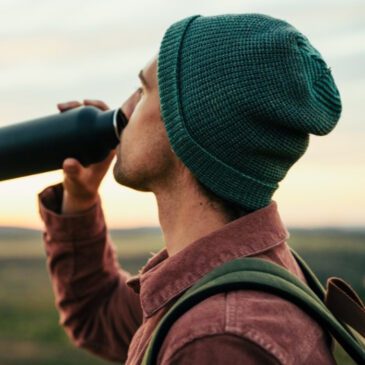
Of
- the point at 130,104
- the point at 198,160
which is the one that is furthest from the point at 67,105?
the point at 198,160

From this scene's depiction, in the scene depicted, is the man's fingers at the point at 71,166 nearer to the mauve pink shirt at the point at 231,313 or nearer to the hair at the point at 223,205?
the mauve pink shirt at the point at 231,313

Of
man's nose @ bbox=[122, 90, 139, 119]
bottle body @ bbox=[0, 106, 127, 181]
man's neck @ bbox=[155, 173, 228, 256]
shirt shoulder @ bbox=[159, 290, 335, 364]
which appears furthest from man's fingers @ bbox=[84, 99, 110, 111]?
shirt shoulder @ bbox=[159, 290, 335, 364]

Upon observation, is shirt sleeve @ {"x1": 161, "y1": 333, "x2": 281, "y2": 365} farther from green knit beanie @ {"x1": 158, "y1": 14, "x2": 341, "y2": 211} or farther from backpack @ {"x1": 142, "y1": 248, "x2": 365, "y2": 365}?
green knit beanie @ {"x1": 158, "y1": 14, "x2": 341, "y2": 211}

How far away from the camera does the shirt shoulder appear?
93.7 inches

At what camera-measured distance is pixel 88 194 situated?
13.0 ft

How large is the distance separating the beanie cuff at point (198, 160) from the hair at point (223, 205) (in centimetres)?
2

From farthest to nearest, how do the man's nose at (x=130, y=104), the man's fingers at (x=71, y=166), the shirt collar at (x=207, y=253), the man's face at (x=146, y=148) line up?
the man's fingers at (x=71, y=166) < the man's nose at (x=130, y=104) < the man's face at (x=146, y=148) < the shirt collar at (x=207, y=253)

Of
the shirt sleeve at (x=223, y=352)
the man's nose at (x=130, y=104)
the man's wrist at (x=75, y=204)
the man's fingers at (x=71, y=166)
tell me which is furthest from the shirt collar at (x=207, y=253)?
the man's wrist at (x=75, y=204)

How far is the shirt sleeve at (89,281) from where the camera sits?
13.3 feet

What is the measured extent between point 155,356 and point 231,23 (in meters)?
1.05

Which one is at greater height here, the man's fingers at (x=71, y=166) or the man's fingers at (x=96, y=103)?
the man's fingers at (x=96, y=103)

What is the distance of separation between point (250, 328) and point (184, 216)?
0.61 metres

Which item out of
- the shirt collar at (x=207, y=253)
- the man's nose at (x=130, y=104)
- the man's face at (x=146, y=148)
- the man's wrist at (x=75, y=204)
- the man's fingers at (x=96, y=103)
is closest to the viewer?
the shirt collar at (x=207, y=253)

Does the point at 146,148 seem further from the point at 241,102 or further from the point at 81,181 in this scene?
the point at 81,181
